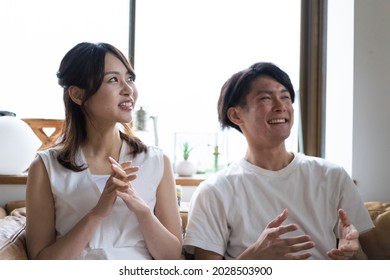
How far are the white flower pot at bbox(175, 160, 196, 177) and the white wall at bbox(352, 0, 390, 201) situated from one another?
28.9 inches

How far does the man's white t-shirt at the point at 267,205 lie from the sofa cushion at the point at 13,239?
16.2 inches

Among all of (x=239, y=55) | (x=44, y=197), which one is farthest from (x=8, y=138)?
(x=239, y=55)

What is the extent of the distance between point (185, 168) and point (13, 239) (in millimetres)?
1058

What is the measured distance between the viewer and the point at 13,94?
2.15 metres

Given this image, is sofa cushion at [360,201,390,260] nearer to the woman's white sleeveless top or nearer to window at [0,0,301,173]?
the woman's white sleeveless top

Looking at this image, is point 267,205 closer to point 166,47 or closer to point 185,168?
point 185,168

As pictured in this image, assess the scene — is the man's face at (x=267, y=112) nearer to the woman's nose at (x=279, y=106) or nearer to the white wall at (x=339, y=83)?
the woman's nose at (x=279, y=106)

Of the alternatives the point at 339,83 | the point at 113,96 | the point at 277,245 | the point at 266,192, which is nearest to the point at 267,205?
the point at 266,192

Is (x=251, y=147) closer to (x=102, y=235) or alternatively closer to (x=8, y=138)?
(x=102, y=235)

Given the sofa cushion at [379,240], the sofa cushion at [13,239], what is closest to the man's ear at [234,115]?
the sofa cushion at [379,240]

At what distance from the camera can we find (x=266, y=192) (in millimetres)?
1172

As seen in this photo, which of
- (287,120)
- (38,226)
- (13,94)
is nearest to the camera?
(38,226)

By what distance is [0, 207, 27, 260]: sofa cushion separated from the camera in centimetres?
101

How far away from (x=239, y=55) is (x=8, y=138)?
118 centimetres
